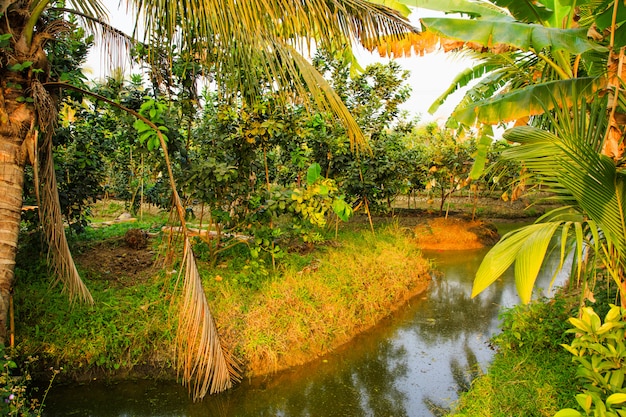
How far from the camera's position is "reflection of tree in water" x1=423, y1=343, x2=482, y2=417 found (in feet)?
11.7

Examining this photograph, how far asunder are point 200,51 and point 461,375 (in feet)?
12.0

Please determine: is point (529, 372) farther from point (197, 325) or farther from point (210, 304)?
point (210, 304)

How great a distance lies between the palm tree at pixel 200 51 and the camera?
2490 mm

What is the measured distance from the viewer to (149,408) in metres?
3.52

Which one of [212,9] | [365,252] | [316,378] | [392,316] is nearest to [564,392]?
[316,378]

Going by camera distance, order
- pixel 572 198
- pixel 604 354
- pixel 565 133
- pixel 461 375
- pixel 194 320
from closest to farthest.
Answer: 1. pixel 604 354
2. pixel 565 133
3. pixel 572 198
4. pixel 194 320
5. pixel 461 375

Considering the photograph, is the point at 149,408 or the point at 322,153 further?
the point at 322,153

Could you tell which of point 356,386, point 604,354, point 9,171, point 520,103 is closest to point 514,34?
point 520,103

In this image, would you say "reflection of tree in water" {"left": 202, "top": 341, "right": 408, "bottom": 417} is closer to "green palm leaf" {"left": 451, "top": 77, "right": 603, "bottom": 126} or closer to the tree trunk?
the tree trunk

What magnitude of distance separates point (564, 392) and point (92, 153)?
18.3ft

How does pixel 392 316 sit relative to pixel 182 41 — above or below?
below

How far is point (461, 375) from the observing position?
4121mm

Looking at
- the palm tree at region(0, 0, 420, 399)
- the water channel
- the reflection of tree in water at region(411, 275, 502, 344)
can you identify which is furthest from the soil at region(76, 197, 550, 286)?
the reflection of tree in water at region(411, 275, 502, 344)

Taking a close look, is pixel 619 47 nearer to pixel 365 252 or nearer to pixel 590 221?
pixel 590 221
